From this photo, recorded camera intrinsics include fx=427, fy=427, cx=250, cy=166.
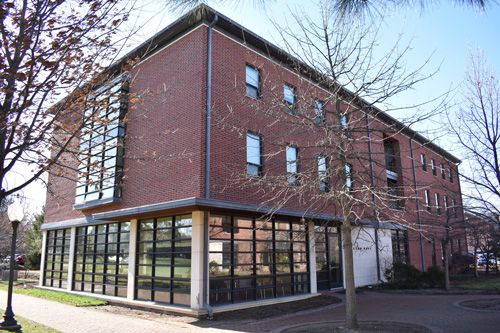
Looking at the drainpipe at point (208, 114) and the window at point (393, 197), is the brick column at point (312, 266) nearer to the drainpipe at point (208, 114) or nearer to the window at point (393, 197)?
the window at point (393, 197)

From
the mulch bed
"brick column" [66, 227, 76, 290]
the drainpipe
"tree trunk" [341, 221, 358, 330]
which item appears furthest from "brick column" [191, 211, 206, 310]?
"brick column" [66, 227, 76, 290]

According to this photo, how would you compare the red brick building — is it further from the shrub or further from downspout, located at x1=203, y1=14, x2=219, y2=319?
the shrub

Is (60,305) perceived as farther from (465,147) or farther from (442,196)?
(442,196)

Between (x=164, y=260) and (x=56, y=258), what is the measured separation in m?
10.4

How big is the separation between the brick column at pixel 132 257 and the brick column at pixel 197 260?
3.65 m

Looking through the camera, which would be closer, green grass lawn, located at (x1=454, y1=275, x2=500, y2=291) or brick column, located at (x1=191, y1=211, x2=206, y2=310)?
brick column, located at (x1=191, y1=211, x2=206, y2=310)

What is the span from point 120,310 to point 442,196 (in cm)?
2835

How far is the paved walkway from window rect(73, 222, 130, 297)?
2346mm

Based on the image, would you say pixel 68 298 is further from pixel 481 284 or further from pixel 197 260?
pixel 481 284

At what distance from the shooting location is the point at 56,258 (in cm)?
2238

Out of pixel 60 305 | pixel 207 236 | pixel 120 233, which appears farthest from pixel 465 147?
pixel 60 305

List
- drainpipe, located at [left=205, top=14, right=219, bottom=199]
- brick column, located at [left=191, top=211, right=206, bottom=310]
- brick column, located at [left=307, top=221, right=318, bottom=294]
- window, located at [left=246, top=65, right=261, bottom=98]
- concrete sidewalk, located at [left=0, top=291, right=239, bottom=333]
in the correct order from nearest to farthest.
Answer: concrete sidewalk, located at [left=0, top=291, right=239, bottom=333] → brick column, located at [left=191, top=211, right=206, bottom=310] → drainpipe, located at [left=205, top=14, right=219, bottom=199] → window, located at [left=246, top=65, right=261, bottom=98] → brick column, located at [left=307, top=221, right=318, bottom=294]

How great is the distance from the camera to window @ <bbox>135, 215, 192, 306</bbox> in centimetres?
1417

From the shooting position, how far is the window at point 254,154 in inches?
622
